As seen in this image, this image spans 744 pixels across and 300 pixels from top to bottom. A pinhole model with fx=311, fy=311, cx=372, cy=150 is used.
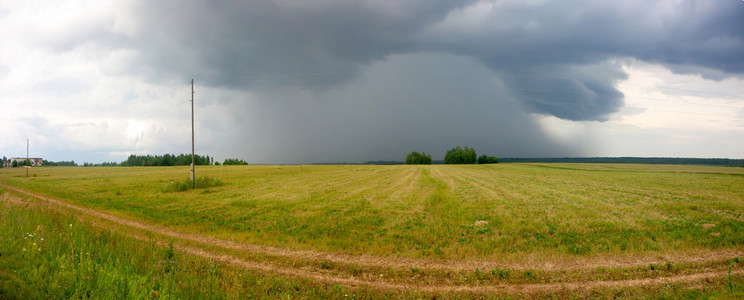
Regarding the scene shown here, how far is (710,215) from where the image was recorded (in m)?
16.8

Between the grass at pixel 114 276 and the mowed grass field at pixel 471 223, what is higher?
the grass at pixel 114 276

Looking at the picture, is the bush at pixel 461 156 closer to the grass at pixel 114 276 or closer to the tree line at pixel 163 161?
the tree line at pixel 163 161

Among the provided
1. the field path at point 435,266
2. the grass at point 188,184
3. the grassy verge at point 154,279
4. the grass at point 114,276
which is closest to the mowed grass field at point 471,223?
the field path at point 435,266

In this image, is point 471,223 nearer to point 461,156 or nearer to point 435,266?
point 435,266

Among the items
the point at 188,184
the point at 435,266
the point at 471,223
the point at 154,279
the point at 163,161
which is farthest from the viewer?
the point at 163,161

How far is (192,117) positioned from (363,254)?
32531 mm

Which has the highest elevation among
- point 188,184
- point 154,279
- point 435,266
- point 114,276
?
point 114,276

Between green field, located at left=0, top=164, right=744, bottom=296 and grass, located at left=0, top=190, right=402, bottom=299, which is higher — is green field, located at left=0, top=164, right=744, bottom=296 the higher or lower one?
the lower one

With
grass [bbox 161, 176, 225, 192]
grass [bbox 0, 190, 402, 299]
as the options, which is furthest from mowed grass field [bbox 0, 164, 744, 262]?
grass [bbox 161, 176, 225, 192]

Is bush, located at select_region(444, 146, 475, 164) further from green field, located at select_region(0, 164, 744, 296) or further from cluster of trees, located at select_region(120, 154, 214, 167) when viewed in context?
green field, located at select_region(0, 164, 744, 296)

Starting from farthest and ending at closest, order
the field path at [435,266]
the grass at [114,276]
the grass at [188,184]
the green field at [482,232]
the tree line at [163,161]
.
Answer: the tree line at [163,161], the grass at [188,184], the green field at [482,232], the field path at [435,266], the grass at [114,276]

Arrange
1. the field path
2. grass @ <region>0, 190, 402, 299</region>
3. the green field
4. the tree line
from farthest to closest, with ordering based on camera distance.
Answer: the tree line → the green field → the field path → grass @ <region>0, 190, 402, 299</region>

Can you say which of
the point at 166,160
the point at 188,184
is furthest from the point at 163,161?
the point at 188,184

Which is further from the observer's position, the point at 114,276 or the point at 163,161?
the point at 163,161
